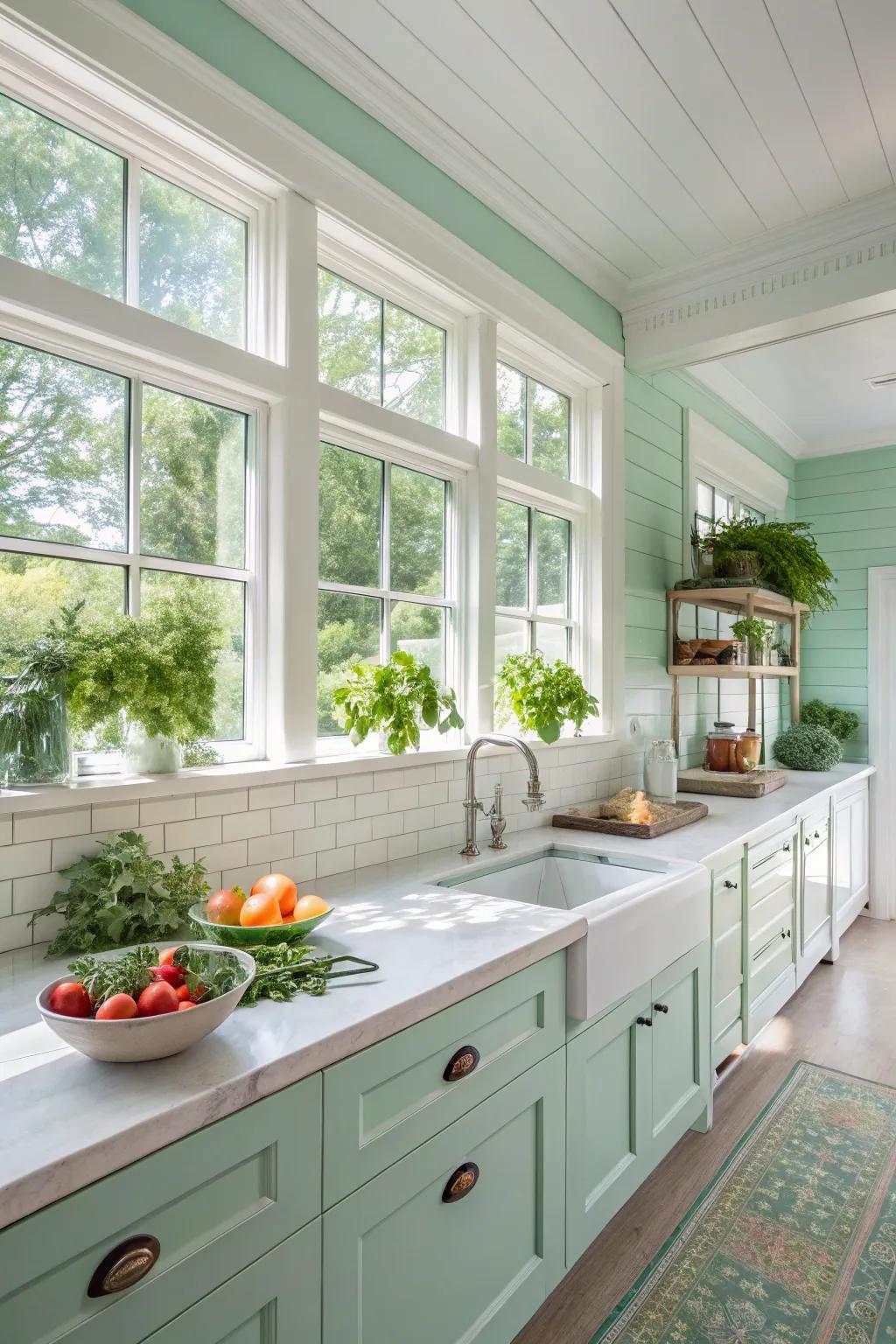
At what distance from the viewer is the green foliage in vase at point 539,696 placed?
2641 millimetres

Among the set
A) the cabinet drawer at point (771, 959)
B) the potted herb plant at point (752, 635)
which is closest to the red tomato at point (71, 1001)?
the cabinet drawer at point (771, 959)

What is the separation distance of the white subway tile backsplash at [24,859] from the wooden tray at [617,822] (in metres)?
1.72

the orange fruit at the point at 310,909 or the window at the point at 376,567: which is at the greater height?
the window at the point at 376,567

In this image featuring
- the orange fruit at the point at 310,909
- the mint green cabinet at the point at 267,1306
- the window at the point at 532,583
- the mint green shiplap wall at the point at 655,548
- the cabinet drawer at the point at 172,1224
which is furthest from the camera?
the mint green shiplap wall at the point at 655,548

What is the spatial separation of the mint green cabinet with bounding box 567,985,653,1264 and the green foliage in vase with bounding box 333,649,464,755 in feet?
2.80

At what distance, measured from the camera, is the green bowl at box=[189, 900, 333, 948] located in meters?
1.37

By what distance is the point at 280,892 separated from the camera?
1.45m

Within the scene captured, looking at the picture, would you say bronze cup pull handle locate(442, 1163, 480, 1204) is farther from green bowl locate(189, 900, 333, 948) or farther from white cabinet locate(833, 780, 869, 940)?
white cabinet locate(833, 780, 869, 940)

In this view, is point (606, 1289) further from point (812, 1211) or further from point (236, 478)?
point (236, 478)

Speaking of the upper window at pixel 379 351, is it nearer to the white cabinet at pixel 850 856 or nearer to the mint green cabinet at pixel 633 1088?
the mint green cabinet at pixel 633 1088

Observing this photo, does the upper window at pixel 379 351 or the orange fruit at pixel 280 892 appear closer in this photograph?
the orange fruit at pixel 280 892

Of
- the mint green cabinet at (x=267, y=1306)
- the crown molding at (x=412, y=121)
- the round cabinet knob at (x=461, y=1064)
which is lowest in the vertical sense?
the mint green cabinet at (x=267, y=1306)

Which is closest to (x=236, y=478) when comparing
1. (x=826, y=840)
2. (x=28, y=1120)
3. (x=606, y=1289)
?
(x=28, y=1120)

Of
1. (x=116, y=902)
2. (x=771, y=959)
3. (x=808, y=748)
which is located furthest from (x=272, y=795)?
(x=808, y=748)
